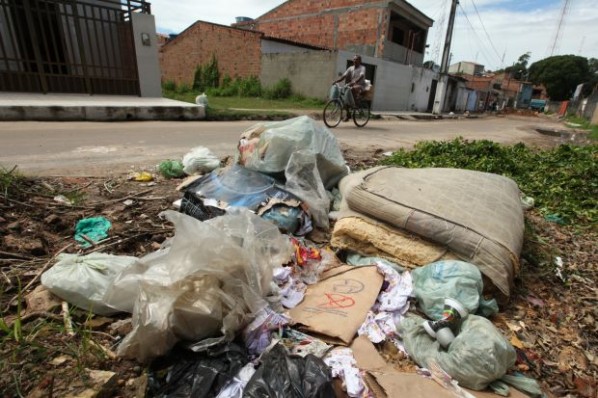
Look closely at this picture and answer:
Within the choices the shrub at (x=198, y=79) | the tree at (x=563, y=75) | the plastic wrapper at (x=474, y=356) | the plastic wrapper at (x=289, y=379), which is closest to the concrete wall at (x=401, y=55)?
the shrub at (x=198, y=79)

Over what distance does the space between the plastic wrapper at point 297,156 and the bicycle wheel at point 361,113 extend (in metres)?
5.83

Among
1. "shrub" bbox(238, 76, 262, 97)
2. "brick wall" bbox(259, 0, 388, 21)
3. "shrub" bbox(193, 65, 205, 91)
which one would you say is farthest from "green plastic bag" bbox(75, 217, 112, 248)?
"brick wall" bbox(259, 0, 388, 21)

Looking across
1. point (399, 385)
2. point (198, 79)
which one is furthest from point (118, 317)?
point (198, 79)

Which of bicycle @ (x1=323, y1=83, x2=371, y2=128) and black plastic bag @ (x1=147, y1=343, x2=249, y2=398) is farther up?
bicycle @ (x1=323, y1=83, x2=371, y2=128)

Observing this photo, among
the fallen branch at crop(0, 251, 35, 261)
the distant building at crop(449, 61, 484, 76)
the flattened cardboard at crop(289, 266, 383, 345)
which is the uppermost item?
the distant building at crop(449, 61, 484, 76)

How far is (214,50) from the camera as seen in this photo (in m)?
18.4

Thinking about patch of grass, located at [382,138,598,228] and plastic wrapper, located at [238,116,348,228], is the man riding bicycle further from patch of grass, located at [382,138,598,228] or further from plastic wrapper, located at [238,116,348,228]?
plastic wrapper, located at [238,116,348,228]

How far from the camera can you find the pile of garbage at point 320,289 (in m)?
1.28

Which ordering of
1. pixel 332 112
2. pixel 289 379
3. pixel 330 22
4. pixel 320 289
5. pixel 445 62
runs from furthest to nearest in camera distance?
pixel 330 22
pixel 445 62
pixel 332 112
pixel 320 289
pixel 289 379

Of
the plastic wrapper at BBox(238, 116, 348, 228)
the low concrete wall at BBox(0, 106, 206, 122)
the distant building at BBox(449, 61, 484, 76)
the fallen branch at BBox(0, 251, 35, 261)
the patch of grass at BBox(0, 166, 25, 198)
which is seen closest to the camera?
the fallen branch at BBox(0, 251, 35, 261)

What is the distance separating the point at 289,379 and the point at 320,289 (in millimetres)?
810

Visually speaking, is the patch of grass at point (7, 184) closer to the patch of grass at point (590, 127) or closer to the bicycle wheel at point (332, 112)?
the bicycle wheel at point (332, 112)

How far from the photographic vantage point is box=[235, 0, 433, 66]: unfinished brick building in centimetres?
1834

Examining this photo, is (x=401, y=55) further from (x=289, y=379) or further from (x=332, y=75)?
(x=289, y=379)
